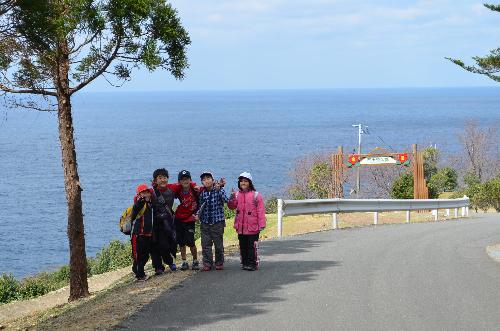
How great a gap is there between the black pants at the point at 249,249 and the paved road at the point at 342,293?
172 millimetres

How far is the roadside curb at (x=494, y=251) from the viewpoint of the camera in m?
14.2

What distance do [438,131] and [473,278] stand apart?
6781 inches

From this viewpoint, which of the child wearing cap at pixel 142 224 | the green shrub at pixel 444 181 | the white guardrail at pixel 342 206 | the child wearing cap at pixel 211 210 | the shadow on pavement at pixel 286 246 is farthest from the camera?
the green shrub at pixel 444 181

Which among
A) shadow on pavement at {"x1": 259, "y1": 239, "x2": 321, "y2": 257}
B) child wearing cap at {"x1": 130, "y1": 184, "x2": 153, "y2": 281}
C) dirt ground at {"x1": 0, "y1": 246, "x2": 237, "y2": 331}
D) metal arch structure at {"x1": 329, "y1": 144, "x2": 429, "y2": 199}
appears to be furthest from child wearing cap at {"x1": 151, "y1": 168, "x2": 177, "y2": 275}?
metal arch structure at {"x1": 329, "y1": 144, "x2": 429, "y2": 199}

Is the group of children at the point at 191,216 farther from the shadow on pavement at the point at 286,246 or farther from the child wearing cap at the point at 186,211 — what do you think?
the shadow on pavement at the point at 286,246

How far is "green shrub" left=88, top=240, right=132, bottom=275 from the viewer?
3516cm

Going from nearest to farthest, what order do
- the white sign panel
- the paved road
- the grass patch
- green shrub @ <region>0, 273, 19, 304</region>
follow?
1. the paved road
2. the grass patch
3. green shrub @ <region>0, 273, 19, 304</region>
4. the white sign panel

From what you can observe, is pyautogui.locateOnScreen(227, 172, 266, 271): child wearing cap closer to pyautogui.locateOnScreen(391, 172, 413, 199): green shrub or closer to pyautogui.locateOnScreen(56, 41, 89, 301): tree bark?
pyautogui.locateOnScreen(56, 41, 89, 301): tree bark

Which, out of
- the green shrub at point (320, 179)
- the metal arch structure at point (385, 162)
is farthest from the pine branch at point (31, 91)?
the green shrub at point (320, 179)

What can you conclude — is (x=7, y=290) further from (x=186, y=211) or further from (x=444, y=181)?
(x=444, y=181)

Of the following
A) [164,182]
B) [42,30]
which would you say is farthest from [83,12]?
[164,182]

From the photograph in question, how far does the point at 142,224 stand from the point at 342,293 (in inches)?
130

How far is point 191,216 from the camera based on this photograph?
1160 cm

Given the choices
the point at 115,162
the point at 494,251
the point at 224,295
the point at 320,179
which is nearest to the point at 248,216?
the point at 224,295
